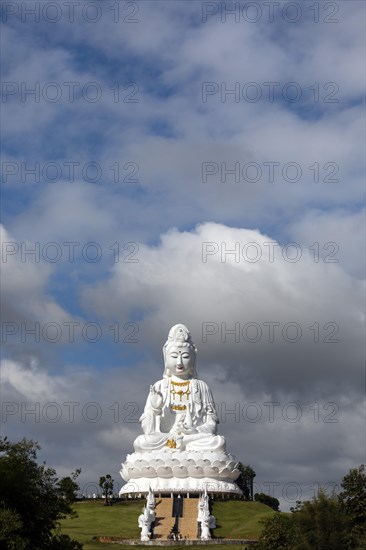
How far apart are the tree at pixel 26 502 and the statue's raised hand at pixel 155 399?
22.0 meters

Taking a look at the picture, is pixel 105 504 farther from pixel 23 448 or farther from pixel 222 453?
pixel 23 448

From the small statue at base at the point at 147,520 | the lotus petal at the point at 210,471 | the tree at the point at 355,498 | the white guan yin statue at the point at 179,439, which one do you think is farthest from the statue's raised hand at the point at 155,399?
the tree at the point at 355,498

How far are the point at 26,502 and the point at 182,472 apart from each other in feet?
71.5

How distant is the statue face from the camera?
54281 mm

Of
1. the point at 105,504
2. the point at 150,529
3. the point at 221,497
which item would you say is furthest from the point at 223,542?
the point at 105,504

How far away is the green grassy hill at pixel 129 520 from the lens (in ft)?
145

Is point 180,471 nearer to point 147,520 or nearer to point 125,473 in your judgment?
point 125,473

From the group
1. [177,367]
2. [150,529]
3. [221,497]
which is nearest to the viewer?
[150,529]

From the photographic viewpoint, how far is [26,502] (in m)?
28.7

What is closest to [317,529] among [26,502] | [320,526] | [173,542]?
[320,526]

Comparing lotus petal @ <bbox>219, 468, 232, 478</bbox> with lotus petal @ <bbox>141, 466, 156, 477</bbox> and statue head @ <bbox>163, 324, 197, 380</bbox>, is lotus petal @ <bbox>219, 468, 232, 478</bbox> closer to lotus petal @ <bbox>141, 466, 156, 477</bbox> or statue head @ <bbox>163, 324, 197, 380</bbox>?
lotus petal @ <bbox>141, 466, 156, 477</bbox>

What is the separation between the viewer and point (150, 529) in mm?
45031

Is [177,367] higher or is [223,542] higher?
[177,367]

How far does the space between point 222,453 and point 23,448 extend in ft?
73.4
